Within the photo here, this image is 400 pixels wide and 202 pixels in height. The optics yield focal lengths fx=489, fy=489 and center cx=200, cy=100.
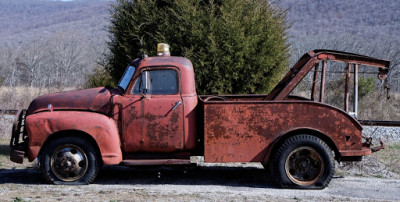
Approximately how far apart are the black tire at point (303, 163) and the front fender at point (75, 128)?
242 centimetres

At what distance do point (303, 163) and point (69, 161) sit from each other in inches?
137

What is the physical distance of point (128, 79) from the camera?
762cm

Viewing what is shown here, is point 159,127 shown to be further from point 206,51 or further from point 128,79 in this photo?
point 206,51

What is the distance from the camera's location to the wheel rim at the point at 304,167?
7.27 metres

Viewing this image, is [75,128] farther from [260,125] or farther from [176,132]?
[260,125]

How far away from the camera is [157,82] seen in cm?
747

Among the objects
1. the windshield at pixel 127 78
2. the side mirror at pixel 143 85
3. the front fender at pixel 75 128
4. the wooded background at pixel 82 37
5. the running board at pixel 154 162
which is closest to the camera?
the front fender at pixel 75 128

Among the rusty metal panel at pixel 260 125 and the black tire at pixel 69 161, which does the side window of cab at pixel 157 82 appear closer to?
the rusty metal panel at pixel 260 125

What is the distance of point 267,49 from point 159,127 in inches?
157

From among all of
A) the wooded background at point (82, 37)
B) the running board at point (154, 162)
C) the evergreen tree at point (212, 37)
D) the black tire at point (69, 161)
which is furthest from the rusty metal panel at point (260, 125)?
the wooded background at point (82, 37)

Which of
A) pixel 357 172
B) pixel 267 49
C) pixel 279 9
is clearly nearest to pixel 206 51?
pixel 267 49

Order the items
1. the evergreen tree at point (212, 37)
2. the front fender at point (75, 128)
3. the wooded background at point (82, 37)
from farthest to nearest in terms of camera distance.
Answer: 1. the wooded background at point (82, 37)
2. the evergreen tree at point (212, 37)
3. the front fender at point (75, 128)

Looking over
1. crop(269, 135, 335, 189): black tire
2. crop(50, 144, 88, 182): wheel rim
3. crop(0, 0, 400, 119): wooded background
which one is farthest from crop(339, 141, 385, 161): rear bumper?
crop(0, 0, 400, 119): wooded background

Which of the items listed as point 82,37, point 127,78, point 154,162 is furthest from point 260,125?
point 82,37
